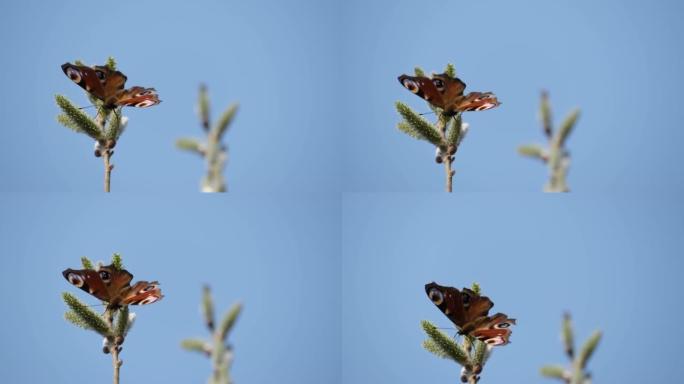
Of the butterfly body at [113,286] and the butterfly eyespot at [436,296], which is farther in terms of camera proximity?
the butterfly eyespot at [436,296]

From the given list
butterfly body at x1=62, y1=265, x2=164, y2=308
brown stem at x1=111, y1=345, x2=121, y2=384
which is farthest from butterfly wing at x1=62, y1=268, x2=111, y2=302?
brown stem at x1=111, y1=345, x2=121, y2=384

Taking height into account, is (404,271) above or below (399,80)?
below

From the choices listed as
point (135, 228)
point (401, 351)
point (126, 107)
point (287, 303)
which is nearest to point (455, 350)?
point (401, 351)

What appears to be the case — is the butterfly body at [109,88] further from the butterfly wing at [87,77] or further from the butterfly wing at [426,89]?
the butterfly wing at [426,89]

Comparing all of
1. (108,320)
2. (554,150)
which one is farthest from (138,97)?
(554,150)

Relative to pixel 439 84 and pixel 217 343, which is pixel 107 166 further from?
pixel 439 84

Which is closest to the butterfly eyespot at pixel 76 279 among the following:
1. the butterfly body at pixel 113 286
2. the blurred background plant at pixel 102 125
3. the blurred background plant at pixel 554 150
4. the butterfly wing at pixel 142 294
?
the butterfly body at pixel 113 286

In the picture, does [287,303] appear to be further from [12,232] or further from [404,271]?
[12,232]
